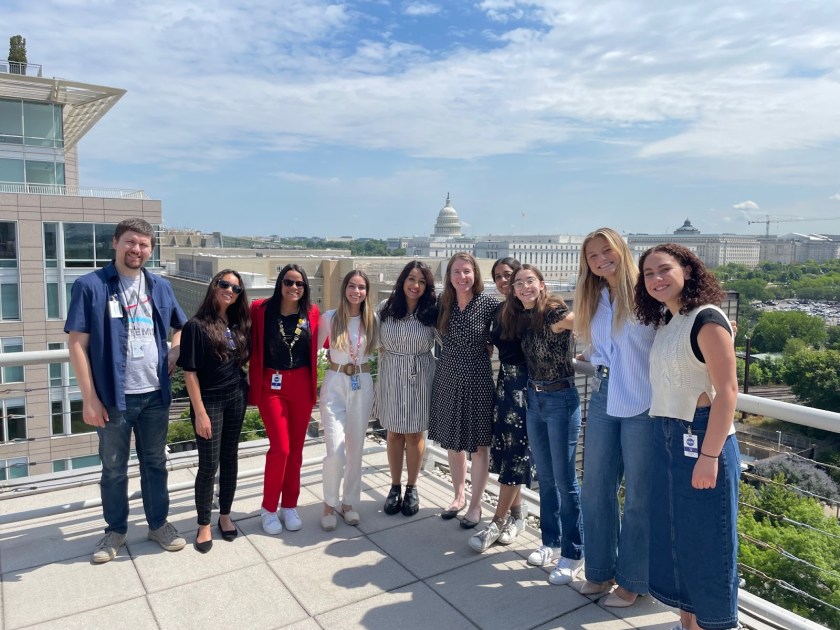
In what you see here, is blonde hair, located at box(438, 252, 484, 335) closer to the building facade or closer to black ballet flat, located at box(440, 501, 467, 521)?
black ballet flat, located at box(440, 501, 467, 521)

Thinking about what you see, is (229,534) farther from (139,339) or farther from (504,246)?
(504,246)

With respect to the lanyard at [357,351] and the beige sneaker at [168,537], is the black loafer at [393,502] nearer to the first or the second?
the lanyard at [357,351]

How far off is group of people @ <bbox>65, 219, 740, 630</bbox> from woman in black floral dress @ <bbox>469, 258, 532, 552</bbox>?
13mm

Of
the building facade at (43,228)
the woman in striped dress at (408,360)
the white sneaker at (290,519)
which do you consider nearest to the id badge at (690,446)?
the woman in striped dress at (408,360)

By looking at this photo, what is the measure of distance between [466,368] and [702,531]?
5.37 feet

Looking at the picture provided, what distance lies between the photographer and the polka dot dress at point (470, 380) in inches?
149

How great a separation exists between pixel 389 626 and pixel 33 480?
311 cm

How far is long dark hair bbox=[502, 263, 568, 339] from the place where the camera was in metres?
3.37

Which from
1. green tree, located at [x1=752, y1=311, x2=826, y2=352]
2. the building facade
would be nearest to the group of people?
the building facade

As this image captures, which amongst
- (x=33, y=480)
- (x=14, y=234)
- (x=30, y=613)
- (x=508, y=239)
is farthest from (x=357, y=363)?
(x=508, y=239)

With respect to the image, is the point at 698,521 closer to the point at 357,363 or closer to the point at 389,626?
the point at 389,626

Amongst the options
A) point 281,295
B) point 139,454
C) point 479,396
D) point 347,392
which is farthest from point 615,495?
point 139,454

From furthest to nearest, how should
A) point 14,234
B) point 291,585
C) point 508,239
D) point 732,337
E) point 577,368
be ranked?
1. point 508,239
2. point 14,234
3. point 577,368
4. point 291,585
5. point 732,337

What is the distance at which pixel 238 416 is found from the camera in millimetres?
3732
